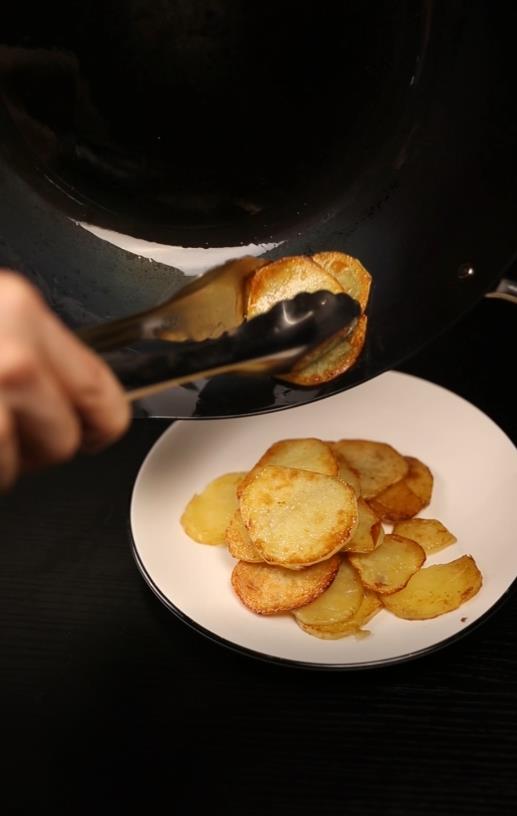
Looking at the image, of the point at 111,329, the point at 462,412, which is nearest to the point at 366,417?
the point at 462,412

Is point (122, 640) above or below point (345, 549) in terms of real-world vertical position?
below

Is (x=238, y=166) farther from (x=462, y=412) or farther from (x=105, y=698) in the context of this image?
(x=105, y=698)

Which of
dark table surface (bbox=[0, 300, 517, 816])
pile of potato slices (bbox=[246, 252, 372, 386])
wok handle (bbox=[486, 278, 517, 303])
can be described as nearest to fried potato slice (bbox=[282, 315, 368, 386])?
pile of potato slices (bbox=[246, 252, 372, 386])

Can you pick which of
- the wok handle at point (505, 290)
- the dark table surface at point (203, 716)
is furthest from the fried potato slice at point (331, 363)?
the dark table surface at point (203, 716)

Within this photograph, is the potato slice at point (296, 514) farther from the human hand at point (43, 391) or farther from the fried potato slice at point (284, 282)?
the human hand at point (43, 391)

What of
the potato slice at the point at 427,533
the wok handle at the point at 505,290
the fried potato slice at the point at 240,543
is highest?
the wok handle at the point at 505,290
